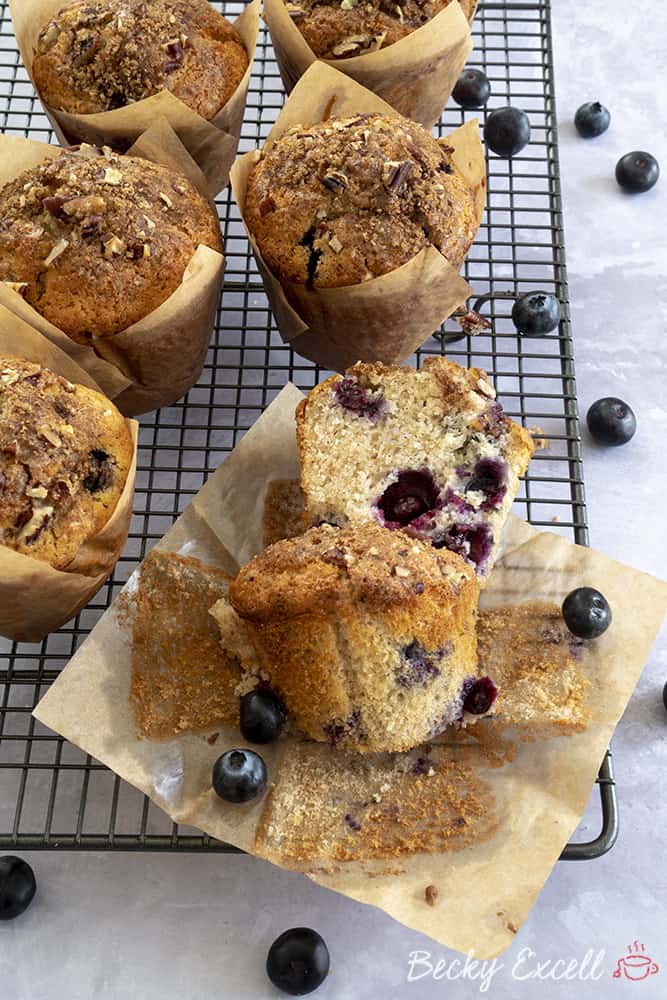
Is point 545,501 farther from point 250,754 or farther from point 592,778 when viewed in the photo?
point 250,754

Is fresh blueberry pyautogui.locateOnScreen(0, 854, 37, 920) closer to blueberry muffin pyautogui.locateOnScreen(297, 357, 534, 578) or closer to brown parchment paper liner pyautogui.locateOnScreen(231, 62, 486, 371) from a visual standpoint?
blueberry muffin pyautogui.locateOnScreen(297, 357, 534, 578)

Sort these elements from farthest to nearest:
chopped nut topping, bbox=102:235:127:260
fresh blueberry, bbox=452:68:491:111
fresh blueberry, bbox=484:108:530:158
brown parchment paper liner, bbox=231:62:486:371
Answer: fresh blueberry, bbox=452:68:491:111, fresh blueberry, bbox=484:108:530:158, brown parchment paper liner, bbox=231:62:486:371, chopped nut topping, bbox=102:235:127:260

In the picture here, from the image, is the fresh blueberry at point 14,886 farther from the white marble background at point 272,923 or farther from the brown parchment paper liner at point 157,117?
the brown parchment paper liner at point 157,117

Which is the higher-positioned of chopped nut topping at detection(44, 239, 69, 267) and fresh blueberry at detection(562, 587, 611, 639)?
chopped nut topping at detection(44, 239, 69, 267)

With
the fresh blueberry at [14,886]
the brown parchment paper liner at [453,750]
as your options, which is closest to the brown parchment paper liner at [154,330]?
the brown parchment paper liner at [453,750]

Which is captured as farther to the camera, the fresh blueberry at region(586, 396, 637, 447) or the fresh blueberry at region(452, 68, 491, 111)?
the fresh blueberry at region(452, 68, 491, 111)

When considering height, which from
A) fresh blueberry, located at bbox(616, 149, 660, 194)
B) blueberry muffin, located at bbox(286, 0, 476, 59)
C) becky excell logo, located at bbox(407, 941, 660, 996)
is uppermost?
blueberry muffin, located at bbox(286, 0, 476, 59)

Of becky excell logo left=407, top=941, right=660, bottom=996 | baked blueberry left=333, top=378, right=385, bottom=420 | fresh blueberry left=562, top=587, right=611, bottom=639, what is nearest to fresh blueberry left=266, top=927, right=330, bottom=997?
becky excell logo left=407, top=941, right=660, bottom=996
